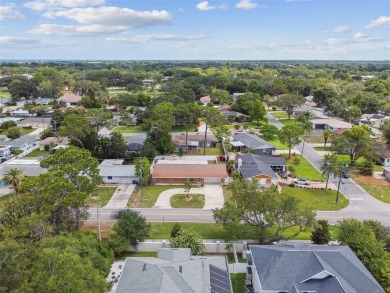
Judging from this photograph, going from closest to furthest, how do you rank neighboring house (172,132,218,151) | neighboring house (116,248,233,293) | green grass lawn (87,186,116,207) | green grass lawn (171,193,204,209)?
neighboring house (116,248,233,293), green grass lawn (171,193,204,209), green grass lawn (87,186,116,207), neighboring house (172,132,218,151)

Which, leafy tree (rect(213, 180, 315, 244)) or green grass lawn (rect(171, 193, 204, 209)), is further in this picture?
green grass lawn (rect(171, 193, 204, 209))

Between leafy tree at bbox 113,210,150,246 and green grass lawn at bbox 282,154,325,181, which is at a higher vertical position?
leafy tree at bbox 113,210,150,246

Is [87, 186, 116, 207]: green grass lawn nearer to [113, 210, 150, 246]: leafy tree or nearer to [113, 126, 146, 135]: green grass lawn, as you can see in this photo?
[113, 210, 150, 246]: leafy tree

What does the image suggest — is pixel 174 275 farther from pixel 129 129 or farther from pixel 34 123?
pixel 34 123

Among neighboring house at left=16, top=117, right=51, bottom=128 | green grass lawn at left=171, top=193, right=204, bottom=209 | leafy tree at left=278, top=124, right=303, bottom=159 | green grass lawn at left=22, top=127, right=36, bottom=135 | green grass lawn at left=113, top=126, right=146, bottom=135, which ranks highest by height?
leafy tree at left=278, top=124, right=303, bottom=159

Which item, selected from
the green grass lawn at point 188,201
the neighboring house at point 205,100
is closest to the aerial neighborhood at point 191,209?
the green grass lawn at point 188,201

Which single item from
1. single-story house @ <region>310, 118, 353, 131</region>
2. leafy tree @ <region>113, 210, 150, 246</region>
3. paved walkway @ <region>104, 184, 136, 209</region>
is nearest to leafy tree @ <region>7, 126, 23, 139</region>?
paved walkway @ <region>104, 184, 136, 209</region>

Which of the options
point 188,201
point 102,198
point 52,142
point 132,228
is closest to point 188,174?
point 188,201
